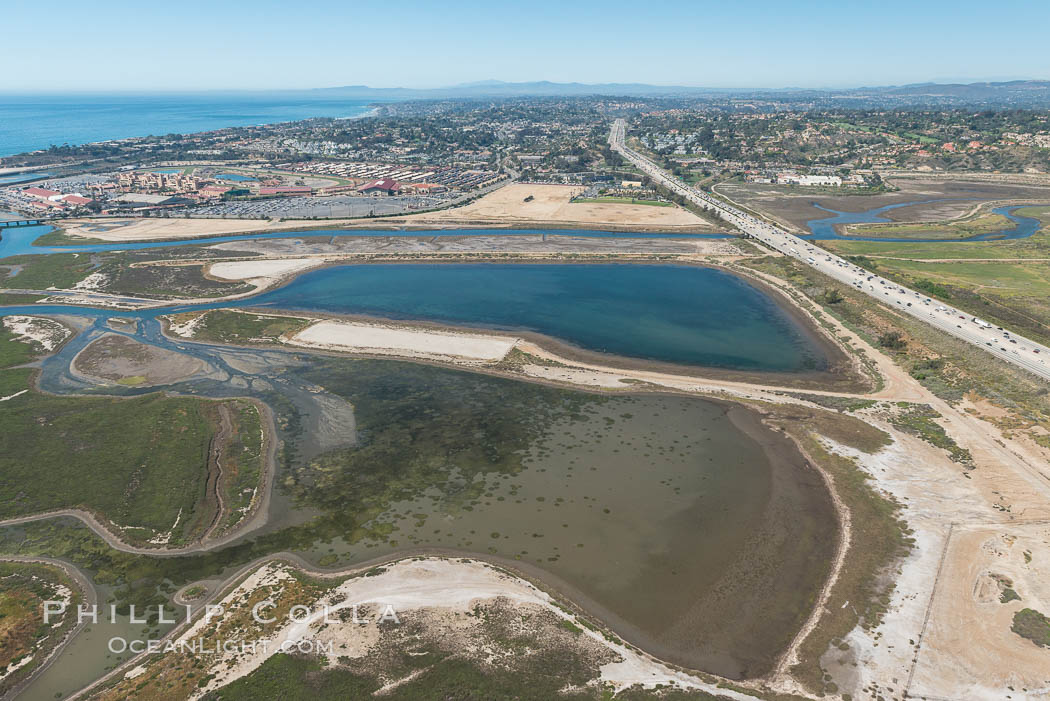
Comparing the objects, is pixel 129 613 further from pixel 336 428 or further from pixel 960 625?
pixel 960 625

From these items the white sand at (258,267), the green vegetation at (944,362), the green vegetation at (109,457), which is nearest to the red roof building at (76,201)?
the white sand at (258,267)

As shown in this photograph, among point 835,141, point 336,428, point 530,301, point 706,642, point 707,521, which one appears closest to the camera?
Result: point 706,642

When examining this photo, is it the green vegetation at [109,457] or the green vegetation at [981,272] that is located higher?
the green vegetation at [981,272]

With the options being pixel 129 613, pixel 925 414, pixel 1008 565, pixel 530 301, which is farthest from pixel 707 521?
pixel 530 301

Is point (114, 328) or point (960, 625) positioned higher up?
point (114, 328)

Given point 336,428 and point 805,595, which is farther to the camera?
point 336,428

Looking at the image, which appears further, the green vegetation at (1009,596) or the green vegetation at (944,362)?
the green vegetation at (944,362)

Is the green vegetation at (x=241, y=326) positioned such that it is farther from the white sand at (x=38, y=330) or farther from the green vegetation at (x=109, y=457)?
the green vegetation at (x=109, y=457)

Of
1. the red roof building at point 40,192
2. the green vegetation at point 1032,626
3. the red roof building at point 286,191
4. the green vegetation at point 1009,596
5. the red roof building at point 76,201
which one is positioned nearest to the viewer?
the green vegetation at point 1032,626
